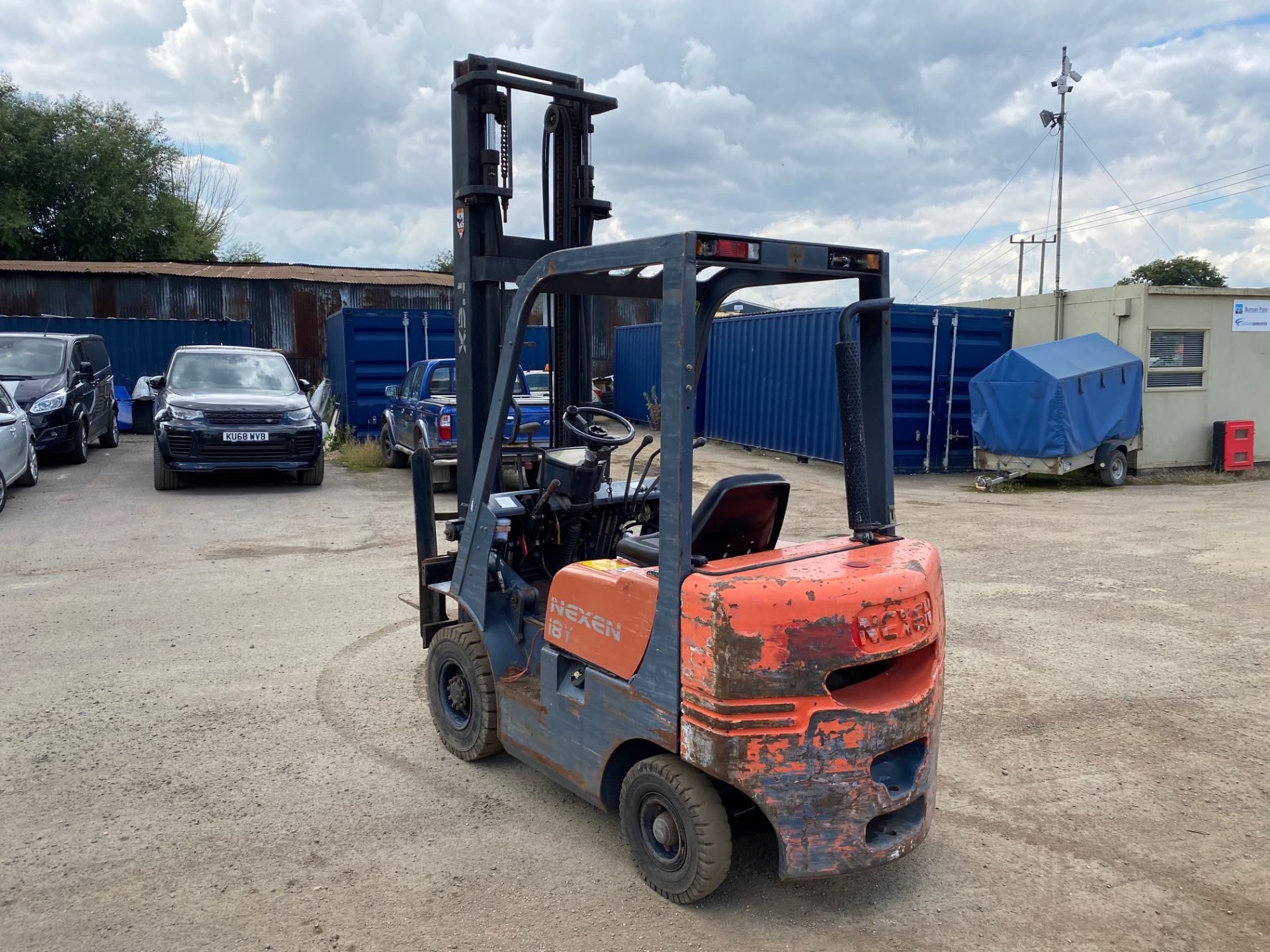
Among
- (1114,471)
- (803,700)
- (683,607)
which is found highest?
(683,607)

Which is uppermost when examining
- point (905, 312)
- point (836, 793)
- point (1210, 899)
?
point (905, 312)

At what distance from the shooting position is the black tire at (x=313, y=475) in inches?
511

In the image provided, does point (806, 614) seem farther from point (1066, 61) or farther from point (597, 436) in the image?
point (1066, 61)

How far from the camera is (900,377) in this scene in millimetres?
15875

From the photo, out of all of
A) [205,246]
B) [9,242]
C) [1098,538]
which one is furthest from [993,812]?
[205,246]

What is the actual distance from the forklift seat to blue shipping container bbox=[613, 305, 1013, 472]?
11.4m

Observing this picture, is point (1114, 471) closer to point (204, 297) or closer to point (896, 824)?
point (896, 824)

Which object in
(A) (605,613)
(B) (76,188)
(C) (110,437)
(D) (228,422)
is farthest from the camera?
(B) (76,188)

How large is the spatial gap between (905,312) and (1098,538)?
6.37 metres

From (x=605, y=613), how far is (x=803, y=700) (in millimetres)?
838

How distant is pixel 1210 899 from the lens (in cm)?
347

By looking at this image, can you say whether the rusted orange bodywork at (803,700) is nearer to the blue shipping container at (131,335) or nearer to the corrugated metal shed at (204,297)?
the blue shipping container at (131,335)

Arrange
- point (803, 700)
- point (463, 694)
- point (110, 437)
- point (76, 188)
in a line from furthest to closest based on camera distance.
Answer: point (76, 188)
point (110, 437)
point (463, 694)
point (803, 700)

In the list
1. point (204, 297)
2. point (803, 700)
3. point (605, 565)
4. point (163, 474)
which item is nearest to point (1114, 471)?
point (605, 565)
